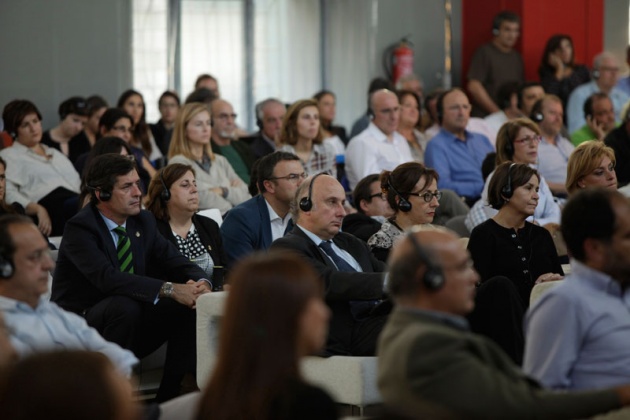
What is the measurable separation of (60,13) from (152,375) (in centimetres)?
512

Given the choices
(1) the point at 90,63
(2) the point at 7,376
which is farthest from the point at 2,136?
(2) the point at 7,376

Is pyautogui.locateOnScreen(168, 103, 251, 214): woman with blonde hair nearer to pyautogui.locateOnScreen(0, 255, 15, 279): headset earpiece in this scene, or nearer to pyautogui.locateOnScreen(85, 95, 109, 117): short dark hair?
pyautogui.locateOnScreen(85, 95, 109, 117): short dark hair

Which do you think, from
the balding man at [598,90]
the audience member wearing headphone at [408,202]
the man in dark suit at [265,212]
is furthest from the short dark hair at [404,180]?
the balding man at [598,90]

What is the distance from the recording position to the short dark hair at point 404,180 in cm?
514

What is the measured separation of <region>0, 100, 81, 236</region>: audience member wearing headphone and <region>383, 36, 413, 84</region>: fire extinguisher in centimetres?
409

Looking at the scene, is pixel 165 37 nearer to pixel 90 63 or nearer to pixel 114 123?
pixel 90 63

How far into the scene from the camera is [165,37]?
10125 millimetres

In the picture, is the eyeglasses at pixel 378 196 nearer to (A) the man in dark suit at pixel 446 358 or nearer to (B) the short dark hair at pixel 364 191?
(B) the short dark hair at pixel 364 191

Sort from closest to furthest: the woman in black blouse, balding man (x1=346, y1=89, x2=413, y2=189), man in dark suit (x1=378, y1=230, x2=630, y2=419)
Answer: man in dark suit (x1=378, y1=230, x2=630, y2=419) < balding man (x1=346, y1=89, x2=413, y2=189) < the woman in black blouse

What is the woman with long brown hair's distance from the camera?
227 centimetres

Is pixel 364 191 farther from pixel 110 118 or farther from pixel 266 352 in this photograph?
pixel 266 352

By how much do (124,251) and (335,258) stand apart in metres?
0.96

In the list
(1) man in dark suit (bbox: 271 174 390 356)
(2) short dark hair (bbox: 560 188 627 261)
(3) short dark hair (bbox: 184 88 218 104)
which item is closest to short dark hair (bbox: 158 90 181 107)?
(3) short dark hair (bbox: 184 88 218 104)

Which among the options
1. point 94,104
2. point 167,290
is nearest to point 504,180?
point 167,290
